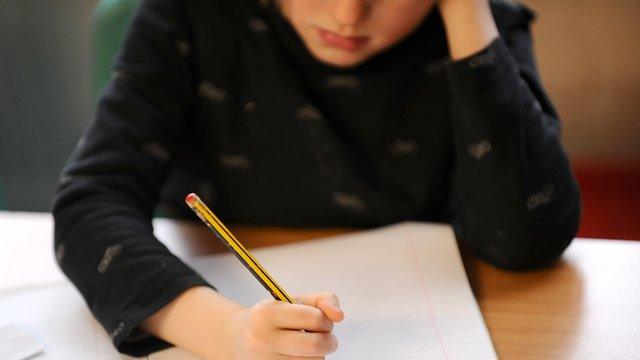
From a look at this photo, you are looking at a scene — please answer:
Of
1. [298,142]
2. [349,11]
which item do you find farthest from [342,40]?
[298,142]

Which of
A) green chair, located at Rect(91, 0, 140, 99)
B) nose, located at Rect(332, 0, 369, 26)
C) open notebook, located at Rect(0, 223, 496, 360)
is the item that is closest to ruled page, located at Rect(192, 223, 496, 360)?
open notebook, located at Rect(0, 223, 496, 360)

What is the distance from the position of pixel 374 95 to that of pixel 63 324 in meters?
0.44

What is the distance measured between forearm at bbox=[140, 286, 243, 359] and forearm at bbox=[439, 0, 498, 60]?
36 cm

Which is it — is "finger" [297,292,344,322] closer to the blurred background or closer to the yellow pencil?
the yellow pencil

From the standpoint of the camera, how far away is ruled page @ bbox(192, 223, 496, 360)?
672mm

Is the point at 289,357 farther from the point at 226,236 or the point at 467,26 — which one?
the point at 467,26

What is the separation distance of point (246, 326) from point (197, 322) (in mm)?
67

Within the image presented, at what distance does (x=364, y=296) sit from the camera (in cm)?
74

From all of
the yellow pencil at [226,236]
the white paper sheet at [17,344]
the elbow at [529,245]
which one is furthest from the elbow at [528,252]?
the white paper sheet at [17,344]

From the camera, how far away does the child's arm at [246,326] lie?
1.94 ft

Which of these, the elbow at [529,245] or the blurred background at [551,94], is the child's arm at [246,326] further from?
the blurred background at [551,94]

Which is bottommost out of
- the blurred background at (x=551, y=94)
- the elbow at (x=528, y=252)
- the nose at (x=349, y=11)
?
the blurred background at (x=551, y=94)

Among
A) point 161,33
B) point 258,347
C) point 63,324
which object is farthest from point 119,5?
point 258,347

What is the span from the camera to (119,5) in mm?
1000
